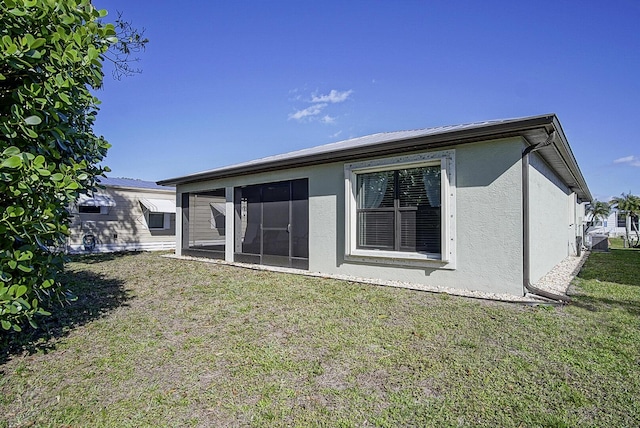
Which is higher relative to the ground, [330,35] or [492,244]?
[330,35]

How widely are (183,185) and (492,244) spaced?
39.1 feet

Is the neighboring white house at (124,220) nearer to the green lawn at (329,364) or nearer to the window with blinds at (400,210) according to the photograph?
the green lawn at (329,364)

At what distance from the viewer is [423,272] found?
24.1ft

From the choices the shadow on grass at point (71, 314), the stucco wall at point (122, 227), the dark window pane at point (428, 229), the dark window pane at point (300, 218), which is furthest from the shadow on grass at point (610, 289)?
the stucco wall at point (122, 227)

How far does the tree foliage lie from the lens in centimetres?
297

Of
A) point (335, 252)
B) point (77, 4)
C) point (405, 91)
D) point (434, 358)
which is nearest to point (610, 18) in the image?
point (405, 91)

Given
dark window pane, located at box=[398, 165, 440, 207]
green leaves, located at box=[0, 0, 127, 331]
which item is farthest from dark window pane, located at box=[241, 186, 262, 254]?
green leaves, located at box=[0, 0, 127, 331]

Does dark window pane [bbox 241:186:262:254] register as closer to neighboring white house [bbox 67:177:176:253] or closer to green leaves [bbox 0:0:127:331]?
green leaves [bbox 0:0:127:331]

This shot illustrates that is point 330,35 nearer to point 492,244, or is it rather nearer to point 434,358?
point 492,244

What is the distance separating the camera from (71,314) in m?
5.60

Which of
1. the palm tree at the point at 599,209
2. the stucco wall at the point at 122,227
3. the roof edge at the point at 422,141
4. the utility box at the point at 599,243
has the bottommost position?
the utility box at the point at 599,243

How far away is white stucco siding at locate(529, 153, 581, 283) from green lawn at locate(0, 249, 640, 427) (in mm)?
1589

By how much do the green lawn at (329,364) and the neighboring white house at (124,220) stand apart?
11.6 metres

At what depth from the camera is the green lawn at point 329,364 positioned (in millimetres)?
2826
